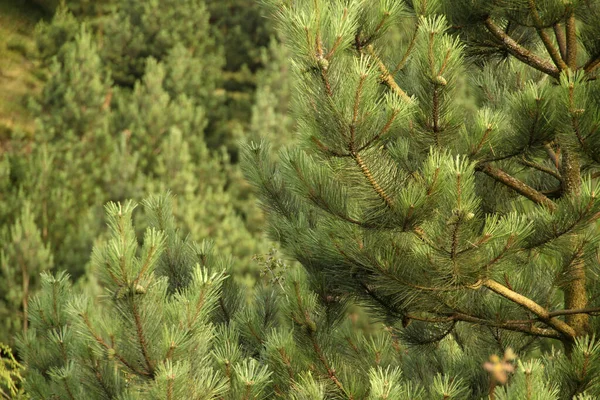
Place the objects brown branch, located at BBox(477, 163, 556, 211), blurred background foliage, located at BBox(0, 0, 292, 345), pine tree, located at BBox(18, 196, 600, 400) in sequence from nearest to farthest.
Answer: pine tree, located at BBox(18, 196, 600, 400), brown branch, located at BBox(477, 163, 556, 211), blurred background foliage, located at BBox(0, 0, 292, 345)

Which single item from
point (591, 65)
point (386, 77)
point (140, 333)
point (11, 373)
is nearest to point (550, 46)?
point (591, 65)

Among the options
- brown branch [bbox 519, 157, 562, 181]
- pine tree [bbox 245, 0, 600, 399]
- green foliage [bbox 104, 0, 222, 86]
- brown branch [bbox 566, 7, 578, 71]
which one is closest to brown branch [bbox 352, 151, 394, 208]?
pine tree [bbox 245, 0, 600, 399]

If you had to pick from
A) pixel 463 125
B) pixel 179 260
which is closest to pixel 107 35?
pixel 179 260

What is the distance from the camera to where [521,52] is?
14.1ft

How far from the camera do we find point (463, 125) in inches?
153

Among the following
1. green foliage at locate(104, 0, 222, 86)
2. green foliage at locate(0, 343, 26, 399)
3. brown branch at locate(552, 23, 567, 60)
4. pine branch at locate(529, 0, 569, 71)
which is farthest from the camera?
green foliage at locate(104, 0, 222, 86)

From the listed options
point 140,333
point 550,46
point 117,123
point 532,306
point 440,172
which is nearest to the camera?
point 140,333

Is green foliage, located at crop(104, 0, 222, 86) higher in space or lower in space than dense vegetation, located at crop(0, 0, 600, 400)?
lower

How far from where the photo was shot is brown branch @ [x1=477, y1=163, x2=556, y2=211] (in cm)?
419

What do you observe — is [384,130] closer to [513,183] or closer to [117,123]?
[513,183]

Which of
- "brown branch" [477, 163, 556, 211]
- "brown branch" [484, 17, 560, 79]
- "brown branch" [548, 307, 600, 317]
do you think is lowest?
"brown branch" [548, 307, 600, 317]

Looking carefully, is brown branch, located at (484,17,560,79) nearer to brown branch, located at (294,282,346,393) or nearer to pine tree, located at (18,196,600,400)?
pine tree, located at (18,196,600,400)

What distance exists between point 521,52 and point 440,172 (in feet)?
3.70

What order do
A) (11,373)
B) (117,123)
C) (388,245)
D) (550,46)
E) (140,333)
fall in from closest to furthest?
(140,333), (388,245), (550,46), (11,373), (117,123)
